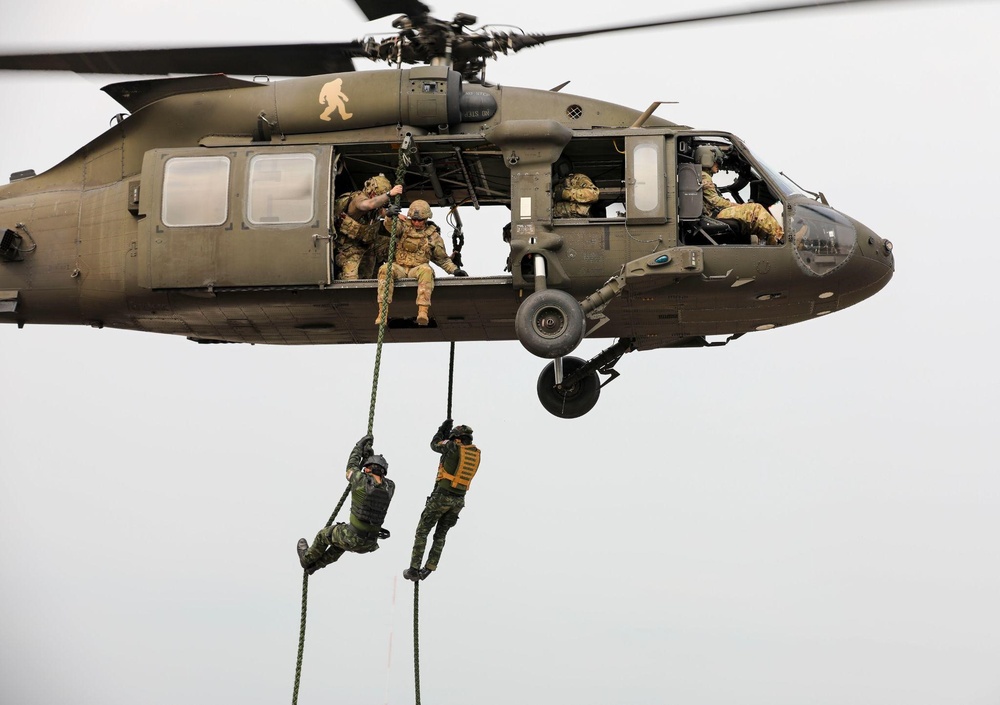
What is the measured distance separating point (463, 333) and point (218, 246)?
2344mm

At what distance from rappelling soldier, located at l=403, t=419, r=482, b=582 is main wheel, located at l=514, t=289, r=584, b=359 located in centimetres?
290

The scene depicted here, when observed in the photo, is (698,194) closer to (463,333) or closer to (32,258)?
(463,333)

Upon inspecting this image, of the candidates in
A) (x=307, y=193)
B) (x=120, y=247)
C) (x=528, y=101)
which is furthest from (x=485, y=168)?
(x=120, y=247)

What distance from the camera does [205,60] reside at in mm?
15602

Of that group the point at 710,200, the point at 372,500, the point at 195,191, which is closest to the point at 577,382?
the point at 710,200

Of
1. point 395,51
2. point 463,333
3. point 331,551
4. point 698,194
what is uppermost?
point 395,51

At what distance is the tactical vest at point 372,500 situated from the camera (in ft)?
48.2

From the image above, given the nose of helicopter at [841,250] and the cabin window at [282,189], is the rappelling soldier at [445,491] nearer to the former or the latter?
the cabin window at [282,189]

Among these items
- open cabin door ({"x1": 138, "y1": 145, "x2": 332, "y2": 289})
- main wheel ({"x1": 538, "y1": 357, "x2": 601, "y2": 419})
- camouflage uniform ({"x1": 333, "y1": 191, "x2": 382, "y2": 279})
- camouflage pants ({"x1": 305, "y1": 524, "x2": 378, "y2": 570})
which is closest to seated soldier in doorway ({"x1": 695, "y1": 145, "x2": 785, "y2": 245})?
main wheel ({"x1": 538, "y1": 357, "x2": 601, "y2": 419})

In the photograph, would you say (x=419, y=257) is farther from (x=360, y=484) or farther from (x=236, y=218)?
(x=360, y=484)

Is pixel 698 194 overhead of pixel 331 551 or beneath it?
overhead

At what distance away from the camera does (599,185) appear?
16359 millimetres

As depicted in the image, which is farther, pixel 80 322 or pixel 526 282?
pixel 80 322

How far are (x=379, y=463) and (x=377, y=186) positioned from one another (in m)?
2.43
